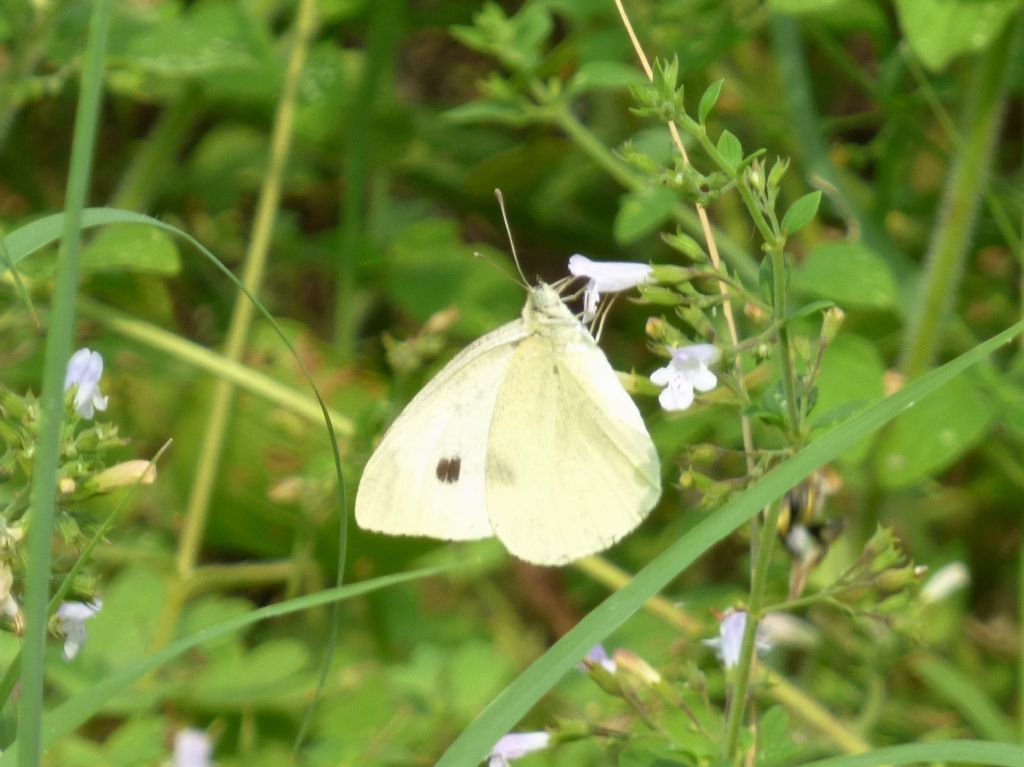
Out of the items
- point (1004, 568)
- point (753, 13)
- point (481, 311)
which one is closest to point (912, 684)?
point (1004, 568)

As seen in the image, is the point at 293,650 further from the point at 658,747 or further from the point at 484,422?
the point at 658,747

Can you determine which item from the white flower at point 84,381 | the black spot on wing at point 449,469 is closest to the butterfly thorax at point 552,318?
the black spot on wing at point 449,469

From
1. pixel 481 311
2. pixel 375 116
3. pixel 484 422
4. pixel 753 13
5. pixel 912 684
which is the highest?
pixel 375 116

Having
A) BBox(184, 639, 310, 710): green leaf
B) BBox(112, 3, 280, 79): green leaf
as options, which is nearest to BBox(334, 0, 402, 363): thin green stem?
BBox(112, 3, 280, 79): green leaf

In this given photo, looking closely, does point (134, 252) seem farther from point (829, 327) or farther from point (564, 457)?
point (829, 327)

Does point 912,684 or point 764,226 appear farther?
point 912,684

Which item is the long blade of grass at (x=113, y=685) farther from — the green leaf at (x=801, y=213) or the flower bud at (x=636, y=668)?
the green leaf at (x=801, y=213)

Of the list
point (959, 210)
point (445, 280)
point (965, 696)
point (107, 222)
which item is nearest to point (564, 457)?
point (107, 222)
